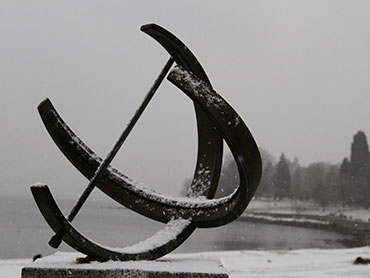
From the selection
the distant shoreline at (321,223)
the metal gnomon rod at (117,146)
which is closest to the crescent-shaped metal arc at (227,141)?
the metal gnomon rod at (117,146)

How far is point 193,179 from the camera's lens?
580cm

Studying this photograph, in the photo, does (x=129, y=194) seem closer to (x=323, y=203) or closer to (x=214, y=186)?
(x=214, y=186)

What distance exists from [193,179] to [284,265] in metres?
7.13

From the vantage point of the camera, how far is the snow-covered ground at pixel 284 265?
10578mm

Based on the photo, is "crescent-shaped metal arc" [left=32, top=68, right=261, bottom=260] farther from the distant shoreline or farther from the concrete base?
the distant shoreline

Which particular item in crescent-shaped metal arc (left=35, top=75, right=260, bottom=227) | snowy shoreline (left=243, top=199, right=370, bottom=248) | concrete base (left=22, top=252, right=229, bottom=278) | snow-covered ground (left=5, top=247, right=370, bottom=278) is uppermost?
crescent-shaped metal arc (left=35, top=75, right=260, bottom=227)

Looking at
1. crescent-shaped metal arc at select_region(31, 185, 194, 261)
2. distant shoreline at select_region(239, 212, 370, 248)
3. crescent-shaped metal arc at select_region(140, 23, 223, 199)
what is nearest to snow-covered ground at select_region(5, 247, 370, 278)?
crescent-shaped metal arc at select_region(140, 23, 223, 199)

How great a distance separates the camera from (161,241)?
16.9 ft

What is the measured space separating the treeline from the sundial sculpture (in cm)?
4975

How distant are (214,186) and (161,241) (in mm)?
911

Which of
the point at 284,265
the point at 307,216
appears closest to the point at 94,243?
the point at 284,265

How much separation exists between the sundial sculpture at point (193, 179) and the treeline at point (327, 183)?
49.7m

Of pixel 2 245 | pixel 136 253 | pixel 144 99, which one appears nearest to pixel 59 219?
pixel 136 253

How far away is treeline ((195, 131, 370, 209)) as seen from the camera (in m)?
63.8
